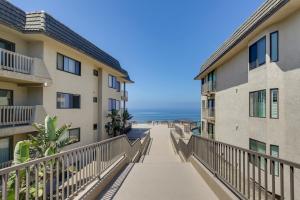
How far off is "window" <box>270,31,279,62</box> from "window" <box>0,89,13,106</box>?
13452 mm

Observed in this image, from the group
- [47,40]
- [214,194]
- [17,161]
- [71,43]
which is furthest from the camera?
[71,43]

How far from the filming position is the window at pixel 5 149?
11.0 m

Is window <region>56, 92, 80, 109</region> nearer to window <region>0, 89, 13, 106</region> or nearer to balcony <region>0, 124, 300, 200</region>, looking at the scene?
window <region>0, 89, 13, 106</region>


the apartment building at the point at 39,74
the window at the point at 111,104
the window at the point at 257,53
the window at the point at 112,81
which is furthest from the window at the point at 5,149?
the window at the point at 112,81

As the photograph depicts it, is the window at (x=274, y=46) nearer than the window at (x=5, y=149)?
Yes

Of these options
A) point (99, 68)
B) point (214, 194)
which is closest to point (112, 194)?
point (214, 194)

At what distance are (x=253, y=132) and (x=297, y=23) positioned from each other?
20.0 feet

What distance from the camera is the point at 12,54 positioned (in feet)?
35.5

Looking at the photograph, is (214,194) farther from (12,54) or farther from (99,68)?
(99,68)

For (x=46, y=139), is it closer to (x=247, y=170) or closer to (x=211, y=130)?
(x=247, y=170)

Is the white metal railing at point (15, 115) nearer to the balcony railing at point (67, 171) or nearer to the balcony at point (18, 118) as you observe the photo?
the balcony at point (18, 118)

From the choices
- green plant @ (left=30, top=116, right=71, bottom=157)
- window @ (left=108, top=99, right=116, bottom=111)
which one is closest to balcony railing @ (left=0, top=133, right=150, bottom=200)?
green plant @ (left=30, top=116, right=71, bottom=157)

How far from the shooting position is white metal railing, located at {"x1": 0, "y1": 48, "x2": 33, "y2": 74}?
1033 centimetres

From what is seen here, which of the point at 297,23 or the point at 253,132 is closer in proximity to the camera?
the point at 297,23
